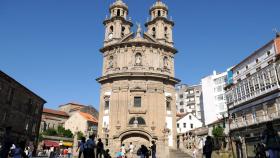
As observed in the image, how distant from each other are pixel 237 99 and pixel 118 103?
17.6m

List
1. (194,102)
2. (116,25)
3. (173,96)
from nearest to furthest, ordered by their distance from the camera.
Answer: (173,96), (116,25), (194,102)

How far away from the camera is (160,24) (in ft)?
162

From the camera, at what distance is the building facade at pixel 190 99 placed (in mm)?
91769

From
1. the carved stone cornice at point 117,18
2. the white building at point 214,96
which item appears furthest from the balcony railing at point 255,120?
the white building at point 214,96

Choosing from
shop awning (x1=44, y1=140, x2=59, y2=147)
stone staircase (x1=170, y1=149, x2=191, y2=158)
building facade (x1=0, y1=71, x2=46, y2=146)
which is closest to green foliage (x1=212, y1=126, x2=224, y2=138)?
stone staircase (x1=170, y1=149, x2=191, y2=158)

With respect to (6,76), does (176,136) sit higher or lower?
lower

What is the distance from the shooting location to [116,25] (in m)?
48.9

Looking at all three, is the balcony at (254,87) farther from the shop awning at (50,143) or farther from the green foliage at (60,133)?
the green foliage at (60,133)

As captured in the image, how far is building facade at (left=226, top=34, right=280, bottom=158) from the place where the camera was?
3017cm

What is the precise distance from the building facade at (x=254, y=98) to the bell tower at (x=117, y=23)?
20.8 m

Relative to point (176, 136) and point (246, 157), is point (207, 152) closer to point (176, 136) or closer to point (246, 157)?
point (246, 157)

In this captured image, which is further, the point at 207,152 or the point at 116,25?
the point at 116,25

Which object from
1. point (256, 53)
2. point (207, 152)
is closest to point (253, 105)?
A: point (256, 53)

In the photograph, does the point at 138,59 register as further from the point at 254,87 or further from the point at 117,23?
the point at 254,87
